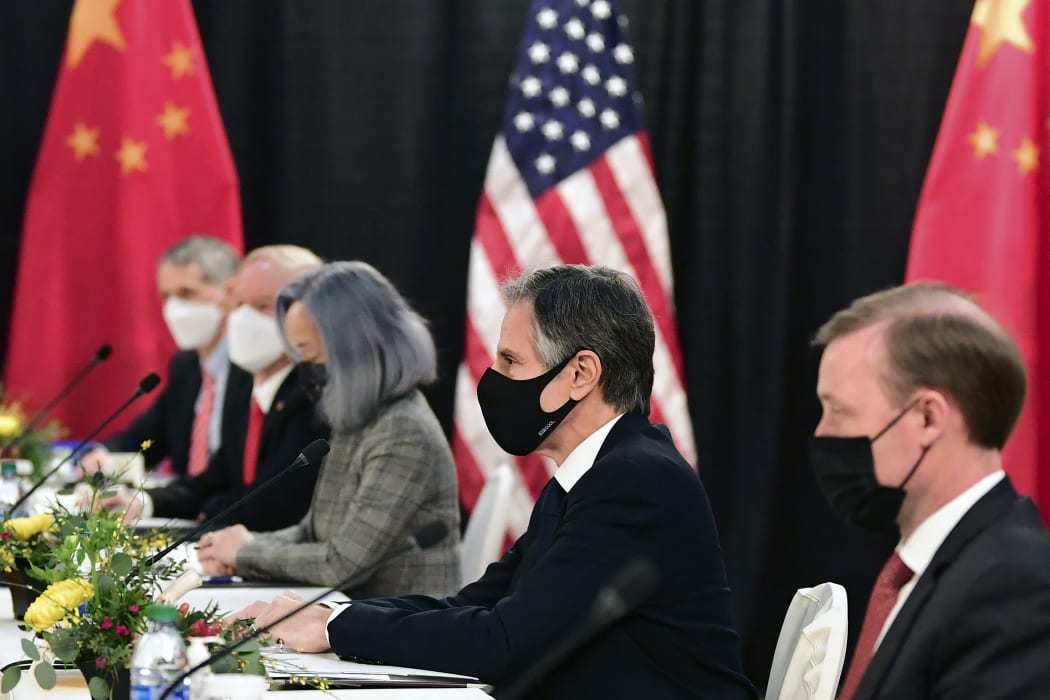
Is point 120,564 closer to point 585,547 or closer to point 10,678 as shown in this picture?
point 10,678

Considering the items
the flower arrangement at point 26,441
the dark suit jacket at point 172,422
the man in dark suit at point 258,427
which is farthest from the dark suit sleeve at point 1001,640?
the dark suit jacket at point 172,422

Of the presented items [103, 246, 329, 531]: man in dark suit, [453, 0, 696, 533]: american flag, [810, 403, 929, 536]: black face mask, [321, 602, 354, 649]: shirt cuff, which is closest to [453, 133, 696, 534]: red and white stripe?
[453, 0, 696, 533]: american flag

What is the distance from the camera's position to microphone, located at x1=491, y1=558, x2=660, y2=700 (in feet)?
6.64

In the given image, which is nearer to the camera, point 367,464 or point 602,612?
point 602,612

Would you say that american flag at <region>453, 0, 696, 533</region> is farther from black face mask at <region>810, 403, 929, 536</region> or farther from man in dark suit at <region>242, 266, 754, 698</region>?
black face mask at <region>810, 403, 929, 536</region>

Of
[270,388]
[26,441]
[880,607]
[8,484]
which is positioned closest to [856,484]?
[880,607]

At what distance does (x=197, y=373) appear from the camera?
5.01 m

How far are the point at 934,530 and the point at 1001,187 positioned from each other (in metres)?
3.19

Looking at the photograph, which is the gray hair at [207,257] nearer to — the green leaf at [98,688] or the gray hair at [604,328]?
the gray hair at [604,328]

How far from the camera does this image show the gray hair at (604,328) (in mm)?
2221

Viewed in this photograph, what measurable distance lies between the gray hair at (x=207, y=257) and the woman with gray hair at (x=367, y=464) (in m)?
1.61

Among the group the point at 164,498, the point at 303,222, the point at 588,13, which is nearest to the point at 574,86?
the point at 588,13

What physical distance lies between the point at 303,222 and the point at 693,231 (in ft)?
4.79

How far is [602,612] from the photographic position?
6.68 ft
